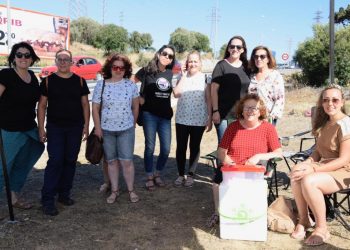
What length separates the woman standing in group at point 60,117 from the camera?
403 centimetres

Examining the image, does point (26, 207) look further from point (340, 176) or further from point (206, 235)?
point (340, 176)

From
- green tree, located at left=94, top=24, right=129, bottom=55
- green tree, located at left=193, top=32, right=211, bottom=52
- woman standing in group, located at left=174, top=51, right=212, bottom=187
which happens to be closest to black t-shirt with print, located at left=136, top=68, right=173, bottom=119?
woman standing in group, located at left=174, top=51, right=212, bottom=187

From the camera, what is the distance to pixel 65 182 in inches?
175

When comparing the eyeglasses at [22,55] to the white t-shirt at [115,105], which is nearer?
the eyeglasses at [22,55]

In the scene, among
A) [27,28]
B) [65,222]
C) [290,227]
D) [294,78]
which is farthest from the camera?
[27,28]

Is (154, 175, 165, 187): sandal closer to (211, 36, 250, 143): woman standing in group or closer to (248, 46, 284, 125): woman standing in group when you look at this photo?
(211, 36, 250, 143): woman standing in group

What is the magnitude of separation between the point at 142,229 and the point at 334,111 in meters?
2.08

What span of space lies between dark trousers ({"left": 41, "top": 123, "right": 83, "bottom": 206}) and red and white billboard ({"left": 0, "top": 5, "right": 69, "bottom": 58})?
23.3 meters

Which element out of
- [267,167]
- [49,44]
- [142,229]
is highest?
[49,44]

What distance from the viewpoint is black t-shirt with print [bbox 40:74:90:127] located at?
401cm

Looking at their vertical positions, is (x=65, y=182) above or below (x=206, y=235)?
above

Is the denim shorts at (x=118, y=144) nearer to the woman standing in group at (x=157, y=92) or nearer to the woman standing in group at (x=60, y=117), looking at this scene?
the woman standing in group at (x=60, y=117)

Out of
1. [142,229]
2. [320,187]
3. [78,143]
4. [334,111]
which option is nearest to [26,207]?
[78,143]

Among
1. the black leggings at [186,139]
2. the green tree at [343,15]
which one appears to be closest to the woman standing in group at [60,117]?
the black leggings at [186,139]
